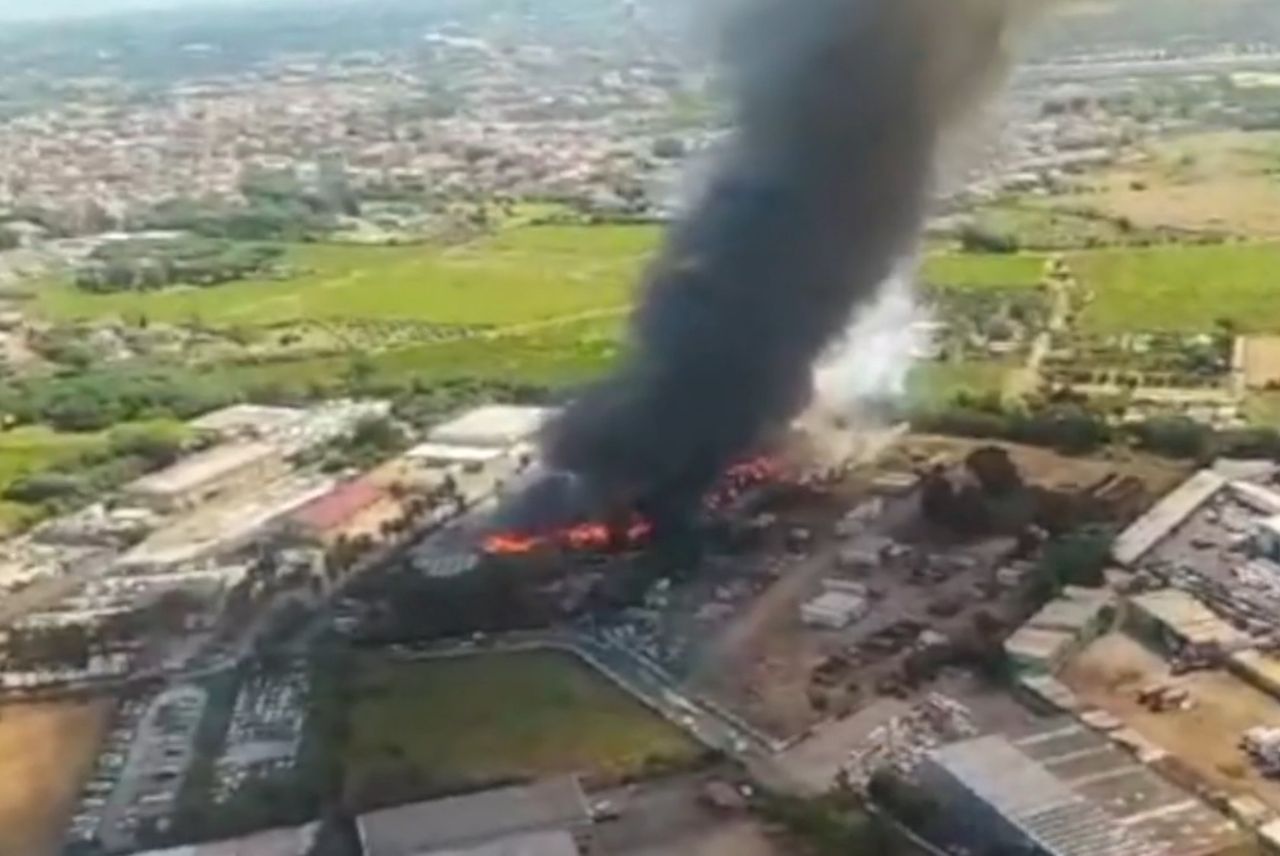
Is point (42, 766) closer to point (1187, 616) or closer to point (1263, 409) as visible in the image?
point (1187, 616)

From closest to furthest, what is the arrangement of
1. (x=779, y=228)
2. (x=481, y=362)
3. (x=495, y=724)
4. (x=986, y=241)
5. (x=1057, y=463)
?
(x=495, y=724), (x=779, y=228), (x=1057, y=463), (x=481, y=362), (x=986, y=241)

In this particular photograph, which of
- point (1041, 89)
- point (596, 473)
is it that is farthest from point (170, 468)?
point (1041, 89)

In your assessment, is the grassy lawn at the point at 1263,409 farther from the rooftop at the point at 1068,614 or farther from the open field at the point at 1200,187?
the open field at the point at 1200,187

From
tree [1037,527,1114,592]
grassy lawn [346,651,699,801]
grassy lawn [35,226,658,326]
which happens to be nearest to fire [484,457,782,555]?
grassy lawn [346,651,699,801]

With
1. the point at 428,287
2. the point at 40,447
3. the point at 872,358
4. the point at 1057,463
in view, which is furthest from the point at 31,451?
the point at 1057,463

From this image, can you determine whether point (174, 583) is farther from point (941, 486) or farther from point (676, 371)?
point (941, 486)

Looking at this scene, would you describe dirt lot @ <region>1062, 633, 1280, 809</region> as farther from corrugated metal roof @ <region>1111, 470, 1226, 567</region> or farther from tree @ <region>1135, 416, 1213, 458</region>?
tree @ <region>1135, 416, 1213, 458</region>

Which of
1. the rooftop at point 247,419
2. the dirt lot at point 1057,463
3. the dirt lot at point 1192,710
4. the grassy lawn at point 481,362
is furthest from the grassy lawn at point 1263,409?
the rooftop at point 247,419

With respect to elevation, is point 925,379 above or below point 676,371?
below
